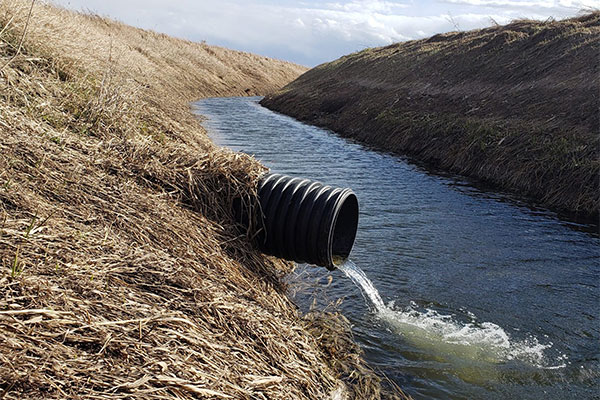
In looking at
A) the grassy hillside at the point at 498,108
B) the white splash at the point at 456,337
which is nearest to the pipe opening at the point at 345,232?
the white splash at the point at 456,337

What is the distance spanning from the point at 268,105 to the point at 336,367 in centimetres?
3172

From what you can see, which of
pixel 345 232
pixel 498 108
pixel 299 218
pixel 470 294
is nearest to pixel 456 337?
pixel 470 294

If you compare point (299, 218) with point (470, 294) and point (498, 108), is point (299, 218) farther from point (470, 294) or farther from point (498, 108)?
point (498, 108)

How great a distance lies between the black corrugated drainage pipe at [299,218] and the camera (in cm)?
574

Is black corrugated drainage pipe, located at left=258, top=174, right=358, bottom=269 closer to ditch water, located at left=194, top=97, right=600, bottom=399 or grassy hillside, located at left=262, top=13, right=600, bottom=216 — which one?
ditch water, located at left=194, top=97, right=600, bottom=399

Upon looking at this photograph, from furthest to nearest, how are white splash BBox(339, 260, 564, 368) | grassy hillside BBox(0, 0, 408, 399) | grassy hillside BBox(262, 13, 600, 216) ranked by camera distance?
→ grassy hillside BBox(262, 13, 600, 216) → white splash BBox(339, 260, 564, 368) → grassy hillside BBox(0, 0, 408, 399)

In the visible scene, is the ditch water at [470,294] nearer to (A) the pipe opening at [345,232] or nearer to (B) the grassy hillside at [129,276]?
(A) the pipe opening at [345,232]

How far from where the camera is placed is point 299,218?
5789 millimetres

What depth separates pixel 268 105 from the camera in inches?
1399

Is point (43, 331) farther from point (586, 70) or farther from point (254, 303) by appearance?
point (586, 70)

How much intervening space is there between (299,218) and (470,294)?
2.80m

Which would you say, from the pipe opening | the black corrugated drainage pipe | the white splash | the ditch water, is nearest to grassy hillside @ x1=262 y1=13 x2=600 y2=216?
the ditch water

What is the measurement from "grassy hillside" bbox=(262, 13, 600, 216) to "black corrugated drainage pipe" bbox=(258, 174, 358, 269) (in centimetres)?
766

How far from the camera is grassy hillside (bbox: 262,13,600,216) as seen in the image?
1270cm
